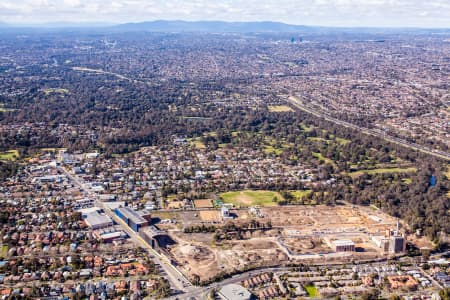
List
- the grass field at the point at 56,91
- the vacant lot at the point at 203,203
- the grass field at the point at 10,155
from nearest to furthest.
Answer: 1. the vacant lot at the point at 203,203
2. the grass field at the point at 10,155
3. the grass field at the point at 56,91

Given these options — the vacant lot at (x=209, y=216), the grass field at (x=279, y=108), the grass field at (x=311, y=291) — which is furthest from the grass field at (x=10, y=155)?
the grass field at (x=279, y=108)

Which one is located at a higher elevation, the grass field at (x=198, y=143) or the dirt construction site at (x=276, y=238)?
the grass field at (x=198, y=143)

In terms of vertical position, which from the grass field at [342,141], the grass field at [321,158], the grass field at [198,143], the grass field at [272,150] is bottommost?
the grass field at [321,158]

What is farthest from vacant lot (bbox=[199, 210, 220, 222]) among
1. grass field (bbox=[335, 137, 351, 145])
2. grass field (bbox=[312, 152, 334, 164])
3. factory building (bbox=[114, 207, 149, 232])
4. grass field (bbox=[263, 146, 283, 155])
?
grass field (bbox=[335, 137, 351, 145])

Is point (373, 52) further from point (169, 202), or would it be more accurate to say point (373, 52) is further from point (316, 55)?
point (169, 202)

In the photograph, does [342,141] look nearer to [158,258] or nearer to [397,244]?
[397,244]

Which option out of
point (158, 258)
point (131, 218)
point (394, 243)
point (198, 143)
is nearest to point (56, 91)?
point (198, 143)

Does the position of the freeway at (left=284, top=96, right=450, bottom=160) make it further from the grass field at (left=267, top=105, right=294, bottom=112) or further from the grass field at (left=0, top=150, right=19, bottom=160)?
the grass field at (left=0, top=150, right=19, bottom=160)

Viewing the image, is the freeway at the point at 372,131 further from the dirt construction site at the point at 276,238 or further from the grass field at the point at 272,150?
the dirt construction site at the point at 276,238
